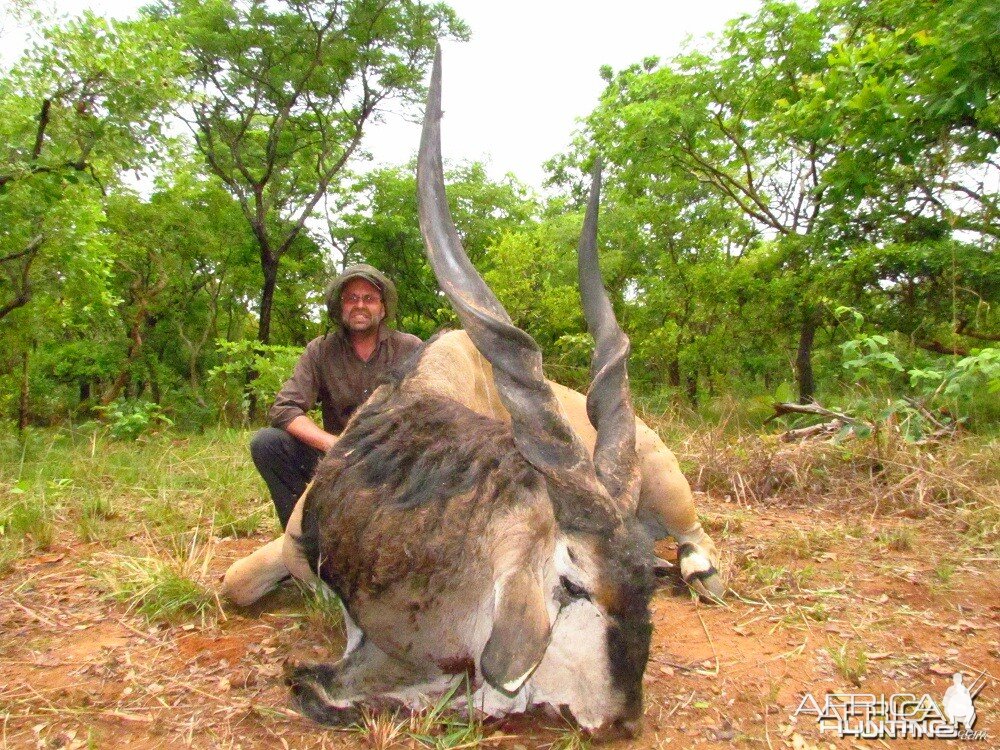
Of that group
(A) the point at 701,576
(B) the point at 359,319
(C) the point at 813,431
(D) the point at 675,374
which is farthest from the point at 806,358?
(B) the point at 359,319

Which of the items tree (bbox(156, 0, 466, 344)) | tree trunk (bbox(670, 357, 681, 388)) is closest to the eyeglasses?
tree trunk (bbox(670, 357, 681, 388))

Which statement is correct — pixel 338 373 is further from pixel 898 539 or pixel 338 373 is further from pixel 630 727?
pixel 898 539

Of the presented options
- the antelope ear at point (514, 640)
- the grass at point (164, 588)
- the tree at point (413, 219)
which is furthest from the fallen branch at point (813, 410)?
the tree at point (413, 219)

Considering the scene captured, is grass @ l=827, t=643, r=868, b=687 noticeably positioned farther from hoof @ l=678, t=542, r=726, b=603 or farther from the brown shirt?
the brown shirt

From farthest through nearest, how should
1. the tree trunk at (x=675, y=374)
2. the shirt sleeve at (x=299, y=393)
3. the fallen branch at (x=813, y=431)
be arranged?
the tree trunk at (x=675, y=374) → the fallen branch at (x=813, y=431) → the shirt sleeve at (x=299, y=393)

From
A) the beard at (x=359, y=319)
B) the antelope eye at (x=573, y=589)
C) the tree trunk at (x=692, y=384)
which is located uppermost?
the beard at (x=359, y=319)

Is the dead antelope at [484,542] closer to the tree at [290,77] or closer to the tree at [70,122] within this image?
the tree at [70,122]

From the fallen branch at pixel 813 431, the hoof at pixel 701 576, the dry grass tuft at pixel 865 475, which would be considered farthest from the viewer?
the fallen branch at pixel 813 431

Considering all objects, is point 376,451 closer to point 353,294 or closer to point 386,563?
point 386,563

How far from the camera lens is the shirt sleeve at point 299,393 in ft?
13.7

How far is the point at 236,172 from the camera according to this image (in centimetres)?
1673

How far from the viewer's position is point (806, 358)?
1005cm

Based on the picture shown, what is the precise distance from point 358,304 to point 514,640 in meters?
2.75

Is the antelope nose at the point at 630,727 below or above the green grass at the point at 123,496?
above
